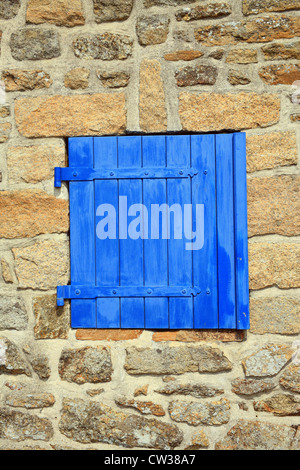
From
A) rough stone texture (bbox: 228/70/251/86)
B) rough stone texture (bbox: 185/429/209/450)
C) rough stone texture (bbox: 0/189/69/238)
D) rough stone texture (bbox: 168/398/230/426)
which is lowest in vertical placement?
rough stone texture (bbox: 185/429/209/450)

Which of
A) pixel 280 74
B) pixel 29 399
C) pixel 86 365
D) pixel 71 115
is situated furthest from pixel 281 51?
pixel 29 399

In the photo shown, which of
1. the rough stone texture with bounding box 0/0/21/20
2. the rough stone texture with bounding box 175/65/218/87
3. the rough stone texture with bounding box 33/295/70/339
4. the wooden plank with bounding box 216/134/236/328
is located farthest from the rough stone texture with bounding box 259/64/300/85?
the rough stone texture with bounding box 33/295/70/339

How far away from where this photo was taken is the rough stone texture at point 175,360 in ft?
8.09

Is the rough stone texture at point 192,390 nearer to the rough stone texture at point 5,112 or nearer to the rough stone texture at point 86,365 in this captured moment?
the rough stone texture at point 86,365

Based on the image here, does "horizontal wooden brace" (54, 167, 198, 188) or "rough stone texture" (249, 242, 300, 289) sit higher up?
"horizontal wooden brace" (54, 167, 198, 188)

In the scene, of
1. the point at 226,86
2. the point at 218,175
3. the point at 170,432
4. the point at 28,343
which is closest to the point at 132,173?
the point at 218,175

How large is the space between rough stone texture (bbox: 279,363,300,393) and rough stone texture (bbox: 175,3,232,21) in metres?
1.87

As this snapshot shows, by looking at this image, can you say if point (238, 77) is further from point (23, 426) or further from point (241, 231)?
point (23, 426)

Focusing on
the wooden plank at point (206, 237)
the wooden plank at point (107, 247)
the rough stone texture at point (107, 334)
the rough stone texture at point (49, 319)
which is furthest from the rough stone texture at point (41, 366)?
the wooden plank at point (206, 237)

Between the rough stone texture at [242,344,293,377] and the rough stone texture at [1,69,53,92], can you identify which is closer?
the rough stone texture at [242,344,293,377]

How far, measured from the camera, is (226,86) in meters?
2.48

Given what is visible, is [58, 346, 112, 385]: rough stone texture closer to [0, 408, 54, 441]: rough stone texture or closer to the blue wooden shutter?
the blue wooden shutter

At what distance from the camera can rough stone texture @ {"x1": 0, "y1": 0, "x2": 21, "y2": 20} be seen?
101 inches

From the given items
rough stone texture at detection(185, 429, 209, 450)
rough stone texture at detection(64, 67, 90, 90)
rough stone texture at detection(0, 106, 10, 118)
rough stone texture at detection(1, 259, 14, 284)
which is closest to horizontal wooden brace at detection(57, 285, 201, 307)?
rough stone texture at detection(1, 259, 14, 284)
